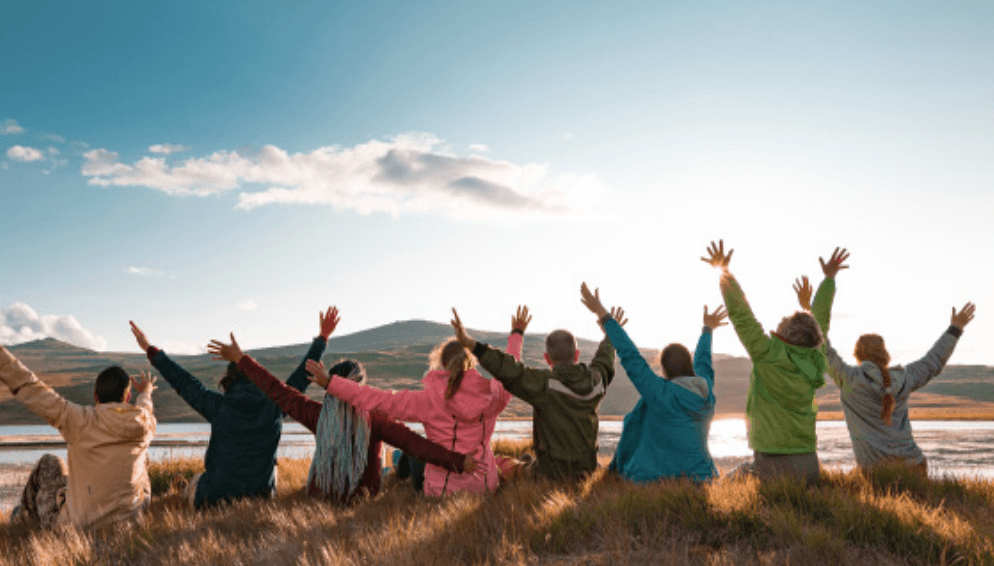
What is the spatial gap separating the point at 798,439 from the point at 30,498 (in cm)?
752

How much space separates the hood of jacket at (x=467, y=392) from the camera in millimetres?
5629

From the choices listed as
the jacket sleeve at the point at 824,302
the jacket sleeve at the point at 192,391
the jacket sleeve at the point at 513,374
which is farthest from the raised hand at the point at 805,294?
the jacket sleeve at the point at 192,391

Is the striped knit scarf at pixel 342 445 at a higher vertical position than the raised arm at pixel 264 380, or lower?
lower

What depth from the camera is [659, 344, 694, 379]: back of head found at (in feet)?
18.7

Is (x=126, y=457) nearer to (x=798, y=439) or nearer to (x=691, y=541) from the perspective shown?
(x=691, y=541)

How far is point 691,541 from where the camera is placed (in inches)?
154

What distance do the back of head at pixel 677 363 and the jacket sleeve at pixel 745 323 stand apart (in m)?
0.53

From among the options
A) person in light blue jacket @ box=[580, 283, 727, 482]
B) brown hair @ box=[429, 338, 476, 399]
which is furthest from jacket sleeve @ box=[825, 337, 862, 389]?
brown hair @ box=[429, 338, 476, 399]

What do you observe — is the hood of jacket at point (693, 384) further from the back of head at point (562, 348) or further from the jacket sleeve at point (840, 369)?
the jacket sleeve at point (840, 369)

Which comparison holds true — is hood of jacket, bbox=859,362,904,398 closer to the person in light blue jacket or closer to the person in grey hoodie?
the person in grey hoodie

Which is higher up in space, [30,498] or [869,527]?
[869,527]

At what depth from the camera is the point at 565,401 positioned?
19.4 feet

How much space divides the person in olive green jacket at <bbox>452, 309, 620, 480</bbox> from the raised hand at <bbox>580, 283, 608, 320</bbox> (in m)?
0.13

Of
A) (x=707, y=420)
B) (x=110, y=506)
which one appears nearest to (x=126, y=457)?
(x=110, y=506)
